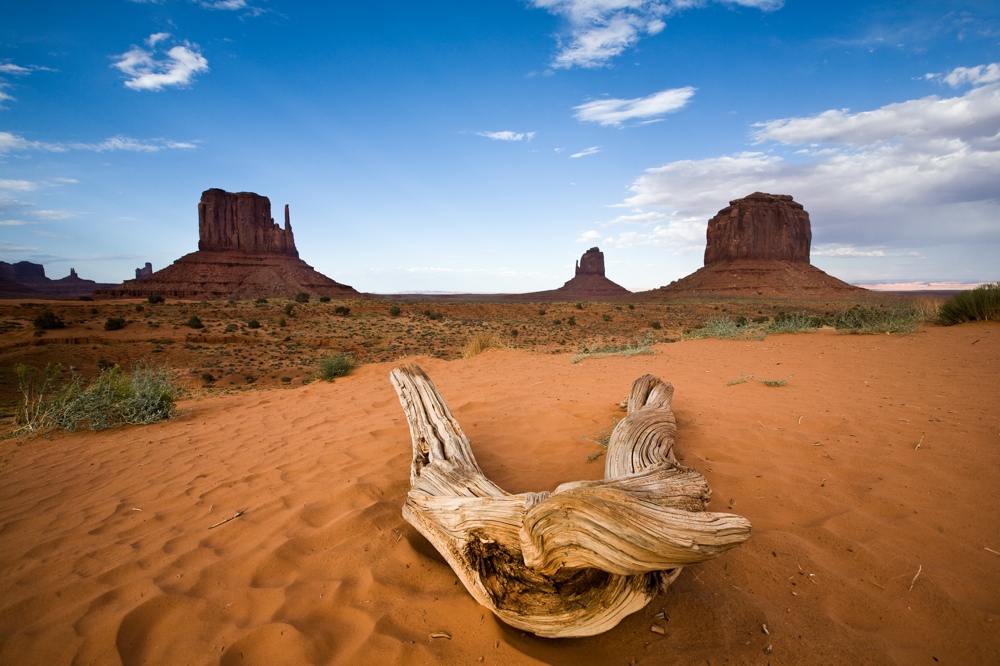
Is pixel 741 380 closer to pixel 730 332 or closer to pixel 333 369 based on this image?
pixel 730 332

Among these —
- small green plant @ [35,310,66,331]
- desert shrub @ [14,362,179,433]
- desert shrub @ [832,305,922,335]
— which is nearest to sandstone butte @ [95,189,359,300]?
small green plant @ [35,310,66,331]

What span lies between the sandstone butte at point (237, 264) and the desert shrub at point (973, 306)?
238 feet

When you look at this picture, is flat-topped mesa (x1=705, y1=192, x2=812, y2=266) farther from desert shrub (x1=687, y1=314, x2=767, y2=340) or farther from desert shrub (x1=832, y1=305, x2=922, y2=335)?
desert shrub (x1=687, y1=314, x2=767, y2=340)

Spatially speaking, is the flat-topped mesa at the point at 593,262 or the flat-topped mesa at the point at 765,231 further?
the flat-topped mesa at the point at 593,262

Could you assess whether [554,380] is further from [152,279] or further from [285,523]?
[152,279]

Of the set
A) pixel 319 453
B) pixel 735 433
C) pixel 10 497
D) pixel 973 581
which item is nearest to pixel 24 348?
pixel 10 497

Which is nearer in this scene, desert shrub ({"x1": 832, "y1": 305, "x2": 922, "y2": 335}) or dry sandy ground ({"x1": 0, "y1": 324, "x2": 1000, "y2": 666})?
dry sandy ground ({"x1": 0, "y1": 324, "x2": 1000, "y2": 666})

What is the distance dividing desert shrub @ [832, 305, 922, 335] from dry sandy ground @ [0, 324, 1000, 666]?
5060mm

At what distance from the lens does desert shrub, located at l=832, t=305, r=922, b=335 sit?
32.5 ft

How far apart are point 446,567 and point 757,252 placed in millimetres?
98405

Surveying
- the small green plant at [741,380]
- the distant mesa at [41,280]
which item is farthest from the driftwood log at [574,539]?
the distant mesa at [41,280]

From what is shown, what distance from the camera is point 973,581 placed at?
84.0 inches

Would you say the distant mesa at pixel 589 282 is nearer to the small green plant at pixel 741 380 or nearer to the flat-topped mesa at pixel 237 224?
the flat-topped mesa at pixel 237 224

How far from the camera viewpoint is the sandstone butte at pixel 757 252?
75000 millimetres
